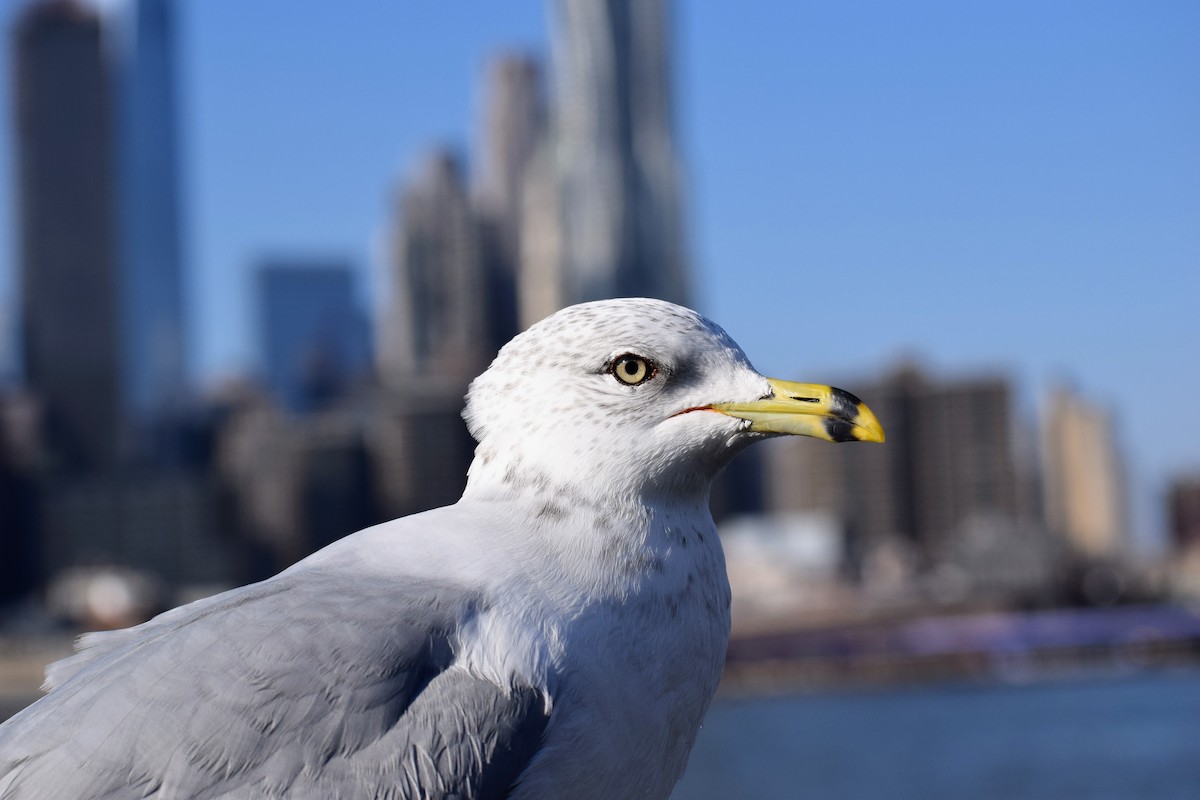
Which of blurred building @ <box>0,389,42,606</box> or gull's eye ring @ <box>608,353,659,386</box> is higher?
gull's eye ring @ <box>608,353,659,386</box>

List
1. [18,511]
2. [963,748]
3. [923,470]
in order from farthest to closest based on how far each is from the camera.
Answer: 1. [923,470]
2. [18,511]
3. [963,748]

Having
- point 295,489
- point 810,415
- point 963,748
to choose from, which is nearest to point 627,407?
point 810,415

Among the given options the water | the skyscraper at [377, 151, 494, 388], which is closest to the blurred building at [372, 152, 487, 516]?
the skyscraper at [377, 151, 494, 388]

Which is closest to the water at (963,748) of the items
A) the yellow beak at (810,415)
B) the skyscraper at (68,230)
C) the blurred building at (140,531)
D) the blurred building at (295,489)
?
the yellow beak at (810,415)

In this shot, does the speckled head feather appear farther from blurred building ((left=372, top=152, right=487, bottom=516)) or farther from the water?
blurred building ((left=372, top=152, right=487, bottom=516))

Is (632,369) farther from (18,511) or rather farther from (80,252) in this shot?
(80,252)

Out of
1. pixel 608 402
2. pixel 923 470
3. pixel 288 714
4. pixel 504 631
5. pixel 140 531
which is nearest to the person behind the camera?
pixel 288 714

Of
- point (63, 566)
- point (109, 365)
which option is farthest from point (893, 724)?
point (109, 365)
